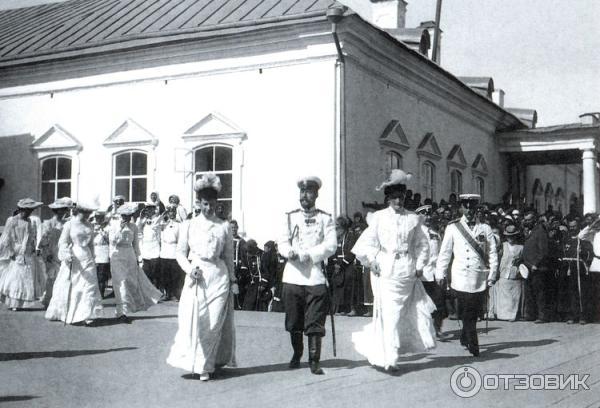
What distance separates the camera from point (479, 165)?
24016 millimetres

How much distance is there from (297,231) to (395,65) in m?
10.9

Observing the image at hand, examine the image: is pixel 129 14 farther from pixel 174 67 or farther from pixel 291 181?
pixel 291 181

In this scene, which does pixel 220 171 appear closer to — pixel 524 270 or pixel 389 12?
pixel 524 270

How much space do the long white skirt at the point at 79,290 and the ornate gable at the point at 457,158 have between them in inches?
501

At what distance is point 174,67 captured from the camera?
1698 cm

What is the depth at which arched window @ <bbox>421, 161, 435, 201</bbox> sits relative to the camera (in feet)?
64.8

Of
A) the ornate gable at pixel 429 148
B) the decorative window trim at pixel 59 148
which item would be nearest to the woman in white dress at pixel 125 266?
the decorative window trim at pixel 59 148

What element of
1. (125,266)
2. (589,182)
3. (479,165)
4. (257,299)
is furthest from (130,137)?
(589,182)

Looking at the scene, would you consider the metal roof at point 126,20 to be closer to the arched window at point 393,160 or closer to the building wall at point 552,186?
the arched window at point 393,160

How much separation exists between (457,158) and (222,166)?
8.34 metres

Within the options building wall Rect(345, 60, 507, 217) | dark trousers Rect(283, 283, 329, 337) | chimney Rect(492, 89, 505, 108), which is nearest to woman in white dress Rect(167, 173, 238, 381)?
dark trousers Rect(283, 283, 329, 337)

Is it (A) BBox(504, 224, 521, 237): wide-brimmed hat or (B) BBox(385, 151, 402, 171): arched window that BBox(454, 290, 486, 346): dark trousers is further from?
(B) BBox(385, 151, 402, 171): arched window

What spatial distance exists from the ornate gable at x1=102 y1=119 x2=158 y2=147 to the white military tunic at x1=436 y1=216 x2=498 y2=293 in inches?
381

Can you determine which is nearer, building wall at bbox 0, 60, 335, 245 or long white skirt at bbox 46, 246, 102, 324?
long white skirt at bbox 46, 246, 102, 324
